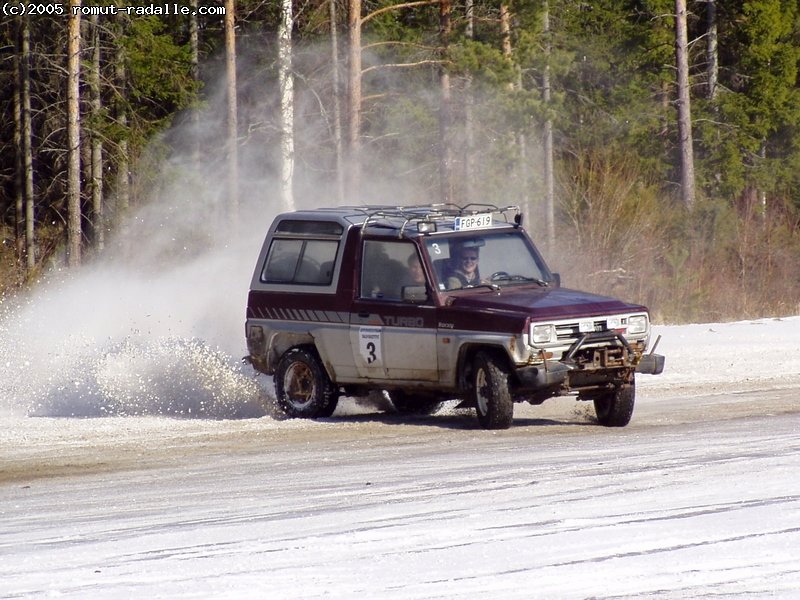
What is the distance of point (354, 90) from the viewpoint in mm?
29719

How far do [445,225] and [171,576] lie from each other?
259 inches

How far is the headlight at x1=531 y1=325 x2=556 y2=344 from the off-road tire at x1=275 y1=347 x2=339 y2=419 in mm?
2564

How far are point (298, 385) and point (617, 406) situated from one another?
10.6 ft

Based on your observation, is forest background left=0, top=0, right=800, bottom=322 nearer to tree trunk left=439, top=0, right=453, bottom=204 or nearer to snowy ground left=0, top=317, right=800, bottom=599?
tree trunk left=439, top=0, right=453, bottom=204

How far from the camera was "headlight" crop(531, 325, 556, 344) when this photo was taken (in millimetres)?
11828

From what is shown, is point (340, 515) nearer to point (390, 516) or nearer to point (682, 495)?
point (390, 516)

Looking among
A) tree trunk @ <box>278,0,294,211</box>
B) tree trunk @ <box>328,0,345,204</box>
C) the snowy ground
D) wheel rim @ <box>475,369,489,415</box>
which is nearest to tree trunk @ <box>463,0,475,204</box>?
tree trunk @ <box>328,0,345,204</box>

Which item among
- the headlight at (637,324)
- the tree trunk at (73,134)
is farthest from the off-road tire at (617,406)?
the tree trunk at (73,134)

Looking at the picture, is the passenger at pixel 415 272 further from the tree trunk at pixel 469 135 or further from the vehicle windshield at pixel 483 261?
the tree trunk at pixel 469 135

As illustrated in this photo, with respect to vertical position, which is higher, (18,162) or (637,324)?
(18,162)

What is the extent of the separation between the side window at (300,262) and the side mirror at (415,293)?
1125 mm

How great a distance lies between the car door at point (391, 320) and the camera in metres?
12.7

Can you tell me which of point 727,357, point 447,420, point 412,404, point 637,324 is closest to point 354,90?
point 727,357

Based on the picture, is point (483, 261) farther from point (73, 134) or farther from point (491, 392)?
point (73, 134)
